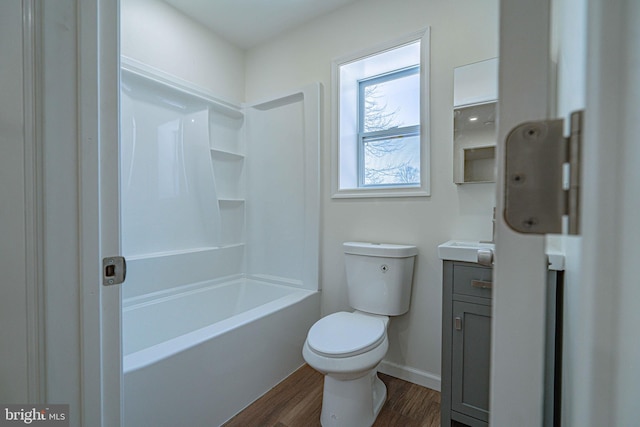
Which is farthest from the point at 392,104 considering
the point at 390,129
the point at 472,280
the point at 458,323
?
the point at 458,323

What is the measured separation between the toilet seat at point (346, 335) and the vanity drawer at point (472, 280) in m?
0.45

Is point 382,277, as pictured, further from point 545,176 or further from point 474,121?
point 545,176

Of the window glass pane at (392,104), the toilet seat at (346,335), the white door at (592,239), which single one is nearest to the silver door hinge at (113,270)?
the white door at (592,239)

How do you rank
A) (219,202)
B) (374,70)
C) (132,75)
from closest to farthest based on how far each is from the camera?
(132,75), (374,70), (219,202)

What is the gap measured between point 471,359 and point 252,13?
2497 mm

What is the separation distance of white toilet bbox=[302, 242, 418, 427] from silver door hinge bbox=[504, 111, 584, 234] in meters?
1.18

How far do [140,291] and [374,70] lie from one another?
7.09 ft

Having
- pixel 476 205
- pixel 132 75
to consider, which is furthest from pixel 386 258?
pixel 132 75

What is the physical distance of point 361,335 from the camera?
139 cm

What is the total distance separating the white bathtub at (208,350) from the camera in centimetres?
117

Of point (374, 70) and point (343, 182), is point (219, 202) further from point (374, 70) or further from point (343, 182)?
point (374, 70)

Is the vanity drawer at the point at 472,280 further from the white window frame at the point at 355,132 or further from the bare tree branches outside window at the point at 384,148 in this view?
the bare tree branches outside window at the point at 384,148

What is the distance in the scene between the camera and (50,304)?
583 mm

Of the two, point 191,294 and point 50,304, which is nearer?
point 50,304
